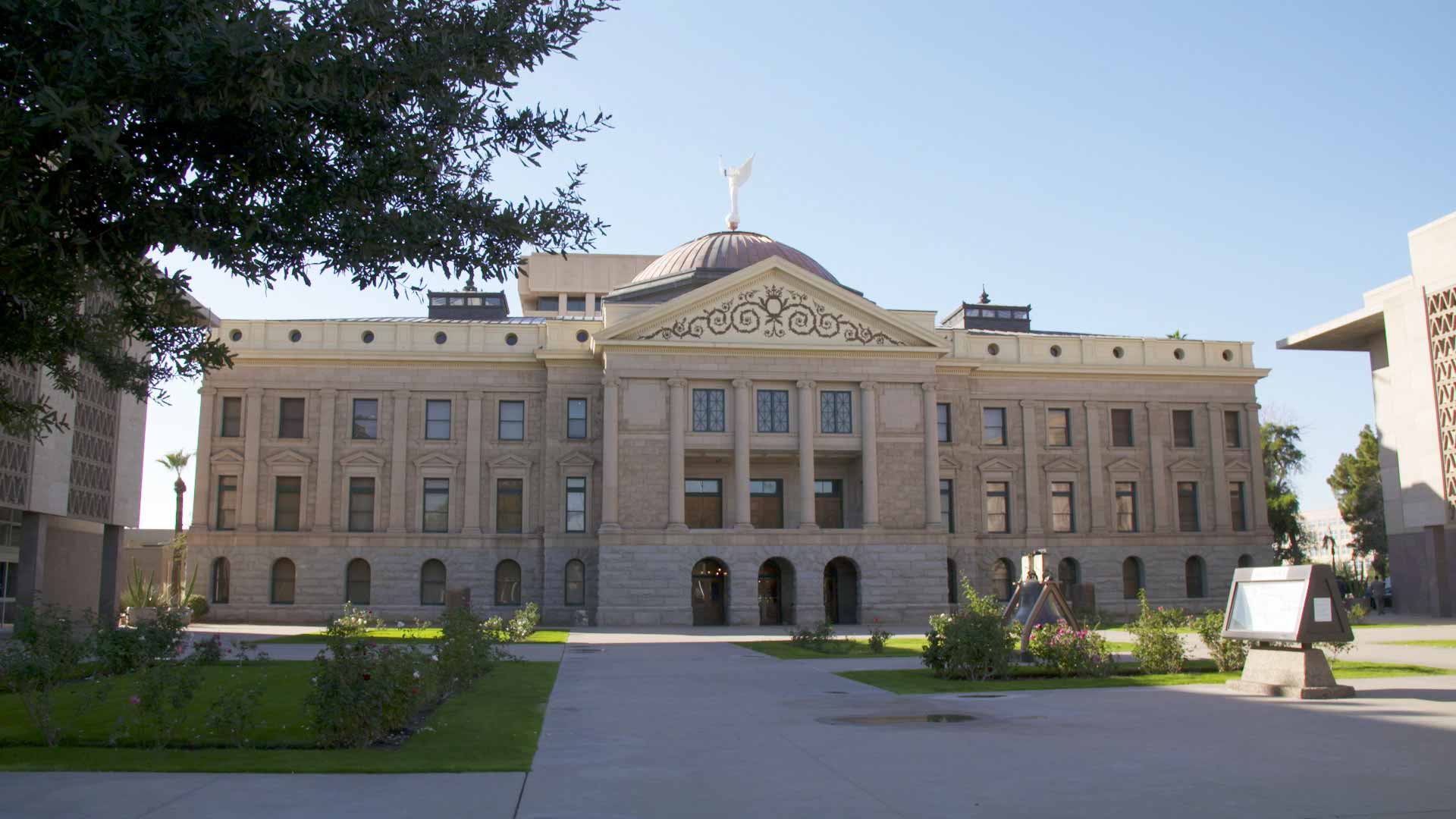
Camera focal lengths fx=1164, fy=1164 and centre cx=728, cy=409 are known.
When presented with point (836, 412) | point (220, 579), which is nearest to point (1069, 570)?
point (836, 412)

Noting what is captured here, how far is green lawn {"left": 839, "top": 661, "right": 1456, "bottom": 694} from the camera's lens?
19.7 m

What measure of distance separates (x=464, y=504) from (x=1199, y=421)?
117 feet

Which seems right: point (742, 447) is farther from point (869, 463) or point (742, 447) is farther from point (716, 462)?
point (869, 463)

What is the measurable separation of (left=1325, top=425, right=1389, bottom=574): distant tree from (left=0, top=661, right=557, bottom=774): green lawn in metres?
67.6

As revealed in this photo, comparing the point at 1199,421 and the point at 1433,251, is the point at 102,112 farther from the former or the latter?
the point at 1199,421

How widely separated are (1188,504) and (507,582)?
108 feet

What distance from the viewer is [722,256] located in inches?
2261

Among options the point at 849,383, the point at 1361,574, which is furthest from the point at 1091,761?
the point at 1361,574

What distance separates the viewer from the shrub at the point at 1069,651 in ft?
70.0

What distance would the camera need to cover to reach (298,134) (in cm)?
1022

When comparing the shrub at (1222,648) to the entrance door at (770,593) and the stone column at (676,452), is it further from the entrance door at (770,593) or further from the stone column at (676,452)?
the entrance door at (770,593)

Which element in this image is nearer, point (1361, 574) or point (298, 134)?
point (298, 134)

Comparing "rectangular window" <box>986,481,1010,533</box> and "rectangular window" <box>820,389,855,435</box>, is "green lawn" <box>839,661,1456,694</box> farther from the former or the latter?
"rectangular window" <box>986,481,1010,533</box>

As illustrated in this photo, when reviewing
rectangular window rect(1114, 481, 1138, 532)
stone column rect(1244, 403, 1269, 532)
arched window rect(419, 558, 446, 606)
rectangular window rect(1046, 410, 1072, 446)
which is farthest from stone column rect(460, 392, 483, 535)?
stone column rect(1244, 403, 1269, 532)
